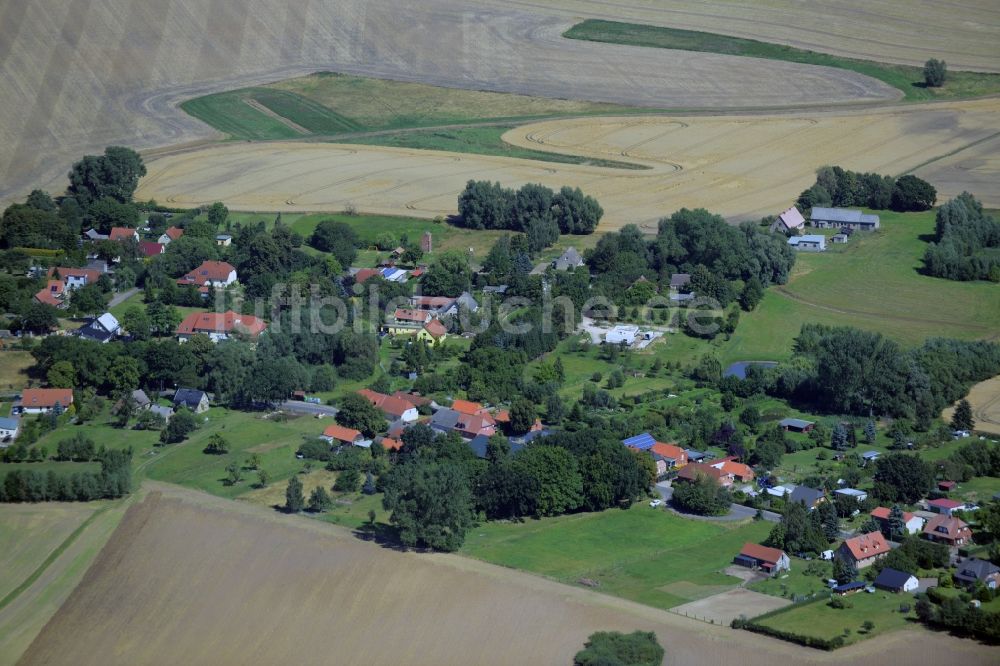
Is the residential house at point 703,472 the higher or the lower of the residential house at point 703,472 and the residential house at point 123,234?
the lower

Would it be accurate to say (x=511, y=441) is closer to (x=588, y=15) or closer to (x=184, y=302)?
(x=184, y=302)

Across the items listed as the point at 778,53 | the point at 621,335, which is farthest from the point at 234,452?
the point at 778,53

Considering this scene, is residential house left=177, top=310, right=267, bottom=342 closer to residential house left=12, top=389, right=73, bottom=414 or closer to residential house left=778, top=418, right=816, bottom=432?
residential house left=12, top=389, right=73, bottom=414

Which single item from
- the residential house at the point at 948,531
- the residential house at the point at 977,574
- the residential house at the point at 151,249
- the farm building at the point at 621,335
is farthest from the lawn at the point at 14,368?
the residential house at the point at 977,574

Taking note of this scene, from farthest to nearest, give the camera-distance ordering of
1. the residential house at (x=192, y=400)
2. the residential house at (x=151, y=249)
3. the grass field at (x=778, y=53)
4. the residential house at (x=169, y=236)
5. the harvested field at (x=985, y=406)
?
the grass field at (x=778, y=53)
the residential house at (x=169, y=236)
the residential house at (x=151, y=249)
the residential house at (x=192, y=400)
the harvested field at (x=985, y=406)

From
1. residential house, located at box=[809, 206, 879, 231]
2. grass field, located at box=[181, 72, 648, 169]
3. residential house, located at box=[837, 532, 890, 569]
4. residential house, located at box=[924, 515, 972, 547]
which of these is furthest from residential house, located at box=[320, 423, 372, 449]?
grass field, located at box=[181, 72, 648, 169]

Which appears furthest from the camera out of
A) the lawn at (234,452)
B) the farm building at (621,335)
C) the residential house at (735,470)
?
the farm building at (621,335)

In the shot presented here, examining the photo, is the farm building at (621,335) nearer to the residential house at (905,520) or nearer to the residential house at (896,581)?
the residential house at (905,520)
